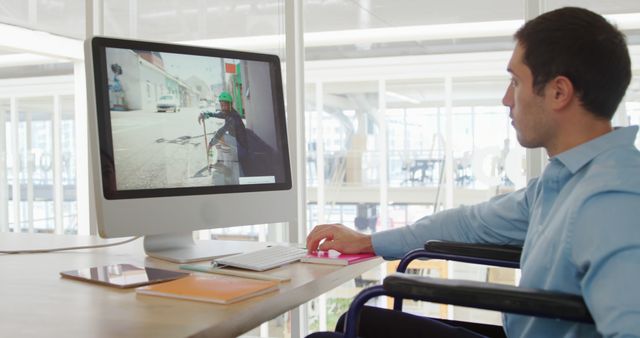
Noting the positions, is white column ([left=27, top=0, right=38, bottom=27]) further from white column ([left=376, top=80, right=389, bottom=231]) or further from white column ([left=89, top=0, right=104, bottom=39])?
white column ([left=376, top=80, right=389, bottom=231])

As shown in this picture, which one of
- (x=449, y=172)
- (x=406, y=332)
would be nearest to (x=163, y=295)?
(x=406, y=332)

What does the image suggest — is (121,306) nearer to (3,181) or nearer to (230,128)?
(230,128)

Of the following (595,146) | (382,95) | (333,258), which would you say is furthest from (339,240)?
(382,95)

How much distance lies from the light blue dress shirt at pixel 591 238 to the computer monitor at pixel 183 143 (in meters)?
0.82

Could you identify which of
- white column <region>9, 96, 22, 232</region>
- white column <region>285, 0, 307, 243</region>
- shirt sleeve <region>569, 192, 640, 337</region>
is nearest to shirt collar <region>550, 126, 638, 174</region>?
shirt sleeve <region>569, 192, 640, 337</region>

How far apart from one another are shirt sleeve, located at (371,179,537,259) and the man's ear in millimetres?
412

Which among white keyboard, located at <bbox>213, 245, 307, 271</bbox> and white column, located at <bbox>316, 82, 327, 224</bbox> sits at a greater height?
white column, located at <bbox>316, 82, 327, 224</bbox>

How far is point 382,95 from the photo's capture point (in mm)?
3381

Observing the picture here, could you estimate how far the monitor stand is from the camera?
1.74 m

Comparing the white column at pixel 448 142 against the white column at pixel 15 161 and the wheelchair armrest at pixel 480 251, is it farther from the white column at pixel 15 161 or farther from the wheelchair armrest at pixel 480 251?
the white column at pixel 15 161

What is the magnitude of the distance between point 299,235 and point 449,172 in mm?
794

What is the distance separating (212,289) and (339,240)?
21.6 inches

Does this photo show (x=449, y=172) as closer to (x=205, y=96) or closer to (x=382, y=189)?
(x=382, y=189)

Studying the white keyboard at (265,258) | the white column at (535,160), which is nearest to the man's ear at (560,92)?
the white keyboard at (265,258)
